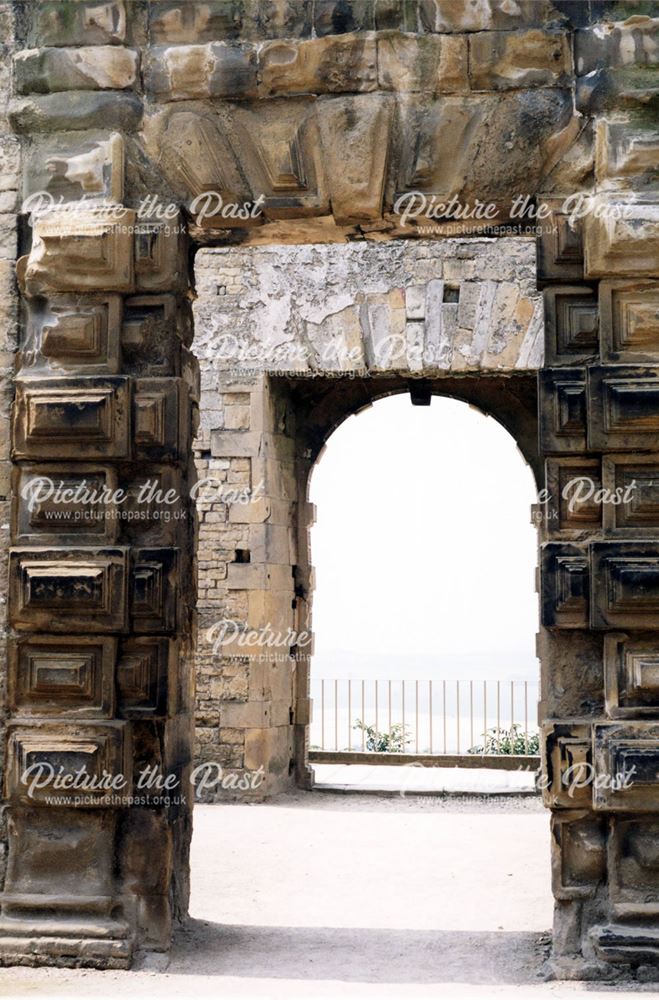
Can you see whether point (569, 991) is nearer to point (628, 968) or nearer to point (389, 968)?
point (628, 968)

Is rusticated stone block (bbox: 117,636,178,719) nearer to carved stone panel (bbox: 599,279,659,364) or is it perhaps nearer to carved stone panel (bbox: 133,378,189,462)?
carved stone panel (bbox: 133,378,189,462)

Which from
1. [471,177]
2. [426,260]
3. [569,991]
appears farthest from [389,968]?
[426,260]

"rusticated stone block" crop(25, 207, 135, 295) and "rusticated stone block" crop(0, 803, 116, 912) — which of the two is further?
"rusticated stone block" crop(25, 207, 135, 295)

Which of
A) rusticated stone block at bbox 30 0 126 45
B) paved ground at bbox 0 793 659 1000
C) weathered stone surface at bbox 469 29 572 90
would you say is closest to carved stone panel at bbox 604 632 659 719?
paved ground at bbox 0 793 659 1000

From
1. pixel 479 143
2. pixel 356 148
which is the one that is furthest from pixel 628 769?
pixel 356 148

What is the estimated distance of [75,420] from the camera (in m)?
4.54

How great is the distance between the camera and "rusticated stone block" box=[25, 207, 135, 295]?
4.59 m

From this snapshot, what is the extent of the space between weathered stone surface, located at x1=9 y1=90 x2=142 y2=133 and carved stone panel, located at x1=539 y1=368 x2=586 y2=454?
1.96 m

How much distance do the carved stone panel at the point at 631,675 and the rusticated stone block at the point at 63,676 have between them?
1880mm

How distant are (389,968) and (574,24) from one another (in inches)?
146

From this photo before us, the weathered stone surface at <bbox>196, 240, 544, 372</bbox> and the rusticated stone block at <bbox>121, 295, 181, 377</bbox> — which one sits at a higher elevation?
the weathered stone surface at <bbox>196, 240, 544, 372</bbox>

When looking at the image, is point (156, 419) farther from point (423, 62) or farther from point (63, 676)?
point (423, 62)

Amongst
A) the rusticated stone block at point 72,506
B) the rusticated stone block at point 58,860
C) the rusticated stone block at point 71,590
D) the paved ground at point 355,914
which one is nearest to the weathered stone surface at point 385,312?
the paved ground at point 355,914

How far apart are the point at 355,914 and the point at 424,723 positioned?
61.8 feet
